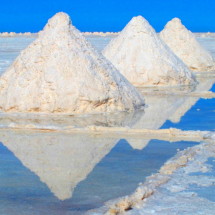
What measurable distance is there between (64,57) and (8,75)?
897mm

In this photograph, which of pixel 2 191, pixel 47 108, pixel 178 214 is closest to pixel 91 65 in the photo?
pixel 47 108

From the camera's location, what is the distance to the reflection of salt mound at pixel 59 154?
4.57 meters

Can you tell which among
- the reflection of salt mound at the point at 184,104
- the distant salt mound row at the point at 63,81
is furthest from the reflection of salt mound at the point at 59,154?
the reflection of salt mound at the point at 184,104

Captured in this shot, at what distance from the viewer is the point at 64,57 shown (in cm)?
855

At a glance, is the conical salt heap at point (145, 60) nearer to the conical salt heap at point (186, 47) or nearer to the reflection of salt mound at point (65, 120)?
the conical salt heap at point (186, 47)

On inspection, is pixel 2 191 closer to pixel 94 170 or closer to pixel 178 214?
pixel 94 170

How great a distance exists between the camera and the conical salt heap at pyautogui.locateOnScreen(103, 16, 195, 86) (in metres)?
12.5

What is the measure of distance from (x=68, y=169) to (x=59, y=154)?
608mm

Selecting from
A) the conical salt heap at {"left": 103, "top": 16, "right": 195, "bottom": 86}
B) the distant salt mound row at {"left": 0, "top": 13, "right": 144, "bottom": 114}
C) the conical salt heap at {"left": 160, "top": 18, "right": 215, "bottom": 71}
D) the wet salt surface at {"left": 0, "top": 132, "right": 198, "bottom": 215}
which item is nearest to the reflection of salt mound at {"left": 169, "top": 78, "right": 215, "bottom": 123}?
the conical salt heap at {"left": 103, "top": 16, "right": 195, "bottom": 86}

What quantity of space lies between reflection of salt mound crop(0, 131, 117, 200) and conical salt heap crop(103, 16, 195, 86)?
6.14m

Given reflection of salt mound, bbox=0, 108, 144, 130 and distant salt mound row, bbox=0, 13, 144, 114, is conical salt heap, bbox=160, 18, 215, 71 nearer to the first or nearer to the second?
distant salt mound row, bbox=0, 13, 144, 114

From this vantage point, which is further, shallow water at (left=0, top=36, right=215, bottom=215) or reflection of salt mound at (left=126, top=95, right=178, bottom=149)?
reflection of salt mound at (left=126, top=95, right=178, bottom=149)

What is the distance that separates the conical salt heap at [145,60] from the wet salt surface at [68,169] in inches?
245

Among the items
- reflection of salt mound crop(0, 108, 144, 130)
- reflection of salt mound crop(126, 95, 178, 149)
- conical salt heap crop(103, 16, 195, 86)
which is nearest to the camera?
reflection of salt mound crop(126, 95, 178, 149)
